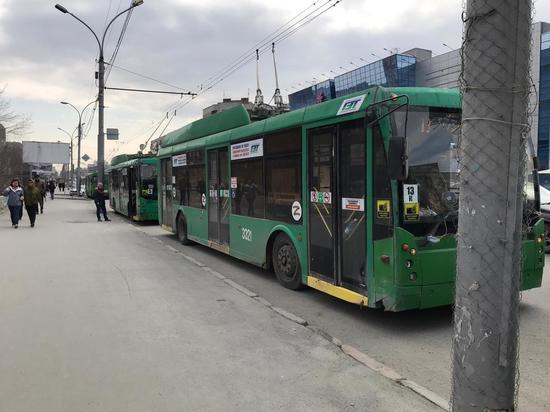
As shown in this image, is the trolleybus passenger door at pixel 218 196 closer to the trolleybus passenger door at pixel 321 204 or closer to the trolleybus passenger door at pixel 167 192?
the trolleybus passenger door at pixel 321 204

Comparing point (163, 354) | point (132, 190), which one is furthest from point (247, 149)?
point (132, 190)

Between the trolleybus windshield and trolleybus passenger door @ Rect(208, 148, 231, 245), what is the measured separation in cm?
489

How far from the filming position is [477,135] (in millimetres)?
2498

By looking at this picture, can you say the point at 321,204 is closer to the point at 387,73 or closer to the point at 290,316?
the point at 290,316

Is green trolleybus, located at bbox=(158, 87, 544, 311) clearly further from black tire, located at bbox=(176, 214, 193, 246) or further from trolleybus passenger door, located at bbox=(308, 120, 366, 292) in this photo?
black tire, located at bbox=(176, 214, 193, 246)

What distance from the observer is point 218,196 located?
10312 millimetres

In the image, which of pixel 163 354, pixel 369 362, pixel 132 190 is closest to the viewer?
pixel 369 362

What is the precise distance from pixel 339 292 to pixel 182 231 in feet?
25.4

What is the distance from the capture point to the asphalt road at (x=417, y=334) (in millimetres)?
4254

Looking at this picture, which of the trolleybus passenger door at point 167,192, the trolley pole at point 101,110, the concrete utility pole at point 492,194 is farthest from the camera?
the trolley pole at point 101,110

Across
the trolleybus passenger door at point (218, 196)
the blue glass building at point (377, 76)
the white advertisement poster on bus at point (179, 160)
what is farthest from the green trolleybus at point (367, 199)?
the blue glass building at point (377, 76)

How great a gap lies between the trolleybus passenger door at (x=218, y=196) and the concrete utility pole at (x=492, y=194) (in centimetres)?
742

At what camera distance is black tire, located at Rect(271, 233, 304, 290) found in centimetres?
744

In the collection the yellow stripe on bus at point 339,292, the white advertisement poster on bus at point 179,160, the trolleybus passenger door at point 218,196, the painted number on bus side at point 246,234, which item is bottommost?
the yellow stripe on bus at point 339,292
